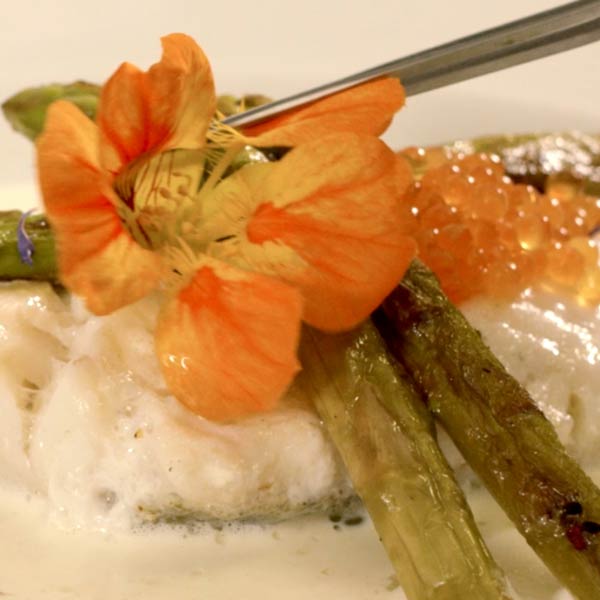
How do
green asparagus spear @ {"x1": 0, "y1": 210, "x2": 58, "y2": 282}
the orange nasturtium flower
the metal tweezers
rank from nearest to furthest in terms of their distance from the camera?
1. the orange nasturtium flower
2. the metal tweezers
3. green asparagus spear @ {"x1": 0, "y1": 210, "x2": 58, "y2": 282}

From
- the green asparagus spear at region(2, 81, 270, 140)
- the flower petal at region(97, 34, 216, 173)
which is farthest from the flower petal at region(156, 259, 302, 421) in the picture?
the green asparagus spear at region(2, 81, 270, 140)

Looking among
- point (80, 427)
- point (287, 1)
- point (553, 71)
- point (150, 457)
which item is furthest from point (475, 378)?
point (287, 1)

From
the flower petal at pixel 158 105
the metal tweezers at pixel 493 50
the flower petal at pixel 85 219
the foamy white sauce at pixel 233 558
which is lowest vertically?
the foamy white sauce at pixel 233 558

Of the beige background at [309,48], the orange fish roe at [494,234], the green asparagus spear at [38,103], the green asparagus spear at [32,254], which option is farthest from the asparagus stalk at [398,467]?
the beige background at [309,48]

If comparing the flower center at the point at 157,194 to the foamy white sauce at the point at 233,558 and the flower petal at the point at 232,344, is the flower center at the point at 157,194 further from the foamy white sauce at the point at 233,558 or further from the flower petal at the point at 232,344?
the foamy white sauce at the point at 233,558

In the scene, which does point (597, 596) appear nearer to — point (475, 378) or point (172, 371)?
point (475, 378)

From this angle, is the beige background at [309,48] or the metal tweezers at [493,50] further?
the beige background at [309,48]

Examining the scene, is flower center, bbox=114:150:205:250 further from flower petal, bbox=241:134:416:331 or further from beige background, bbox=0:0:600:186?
beige background, bbox=0:0:600:186
